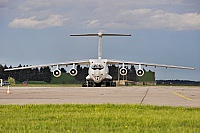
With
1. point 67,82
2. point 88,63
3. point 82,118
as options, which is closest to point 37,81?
point 67,82

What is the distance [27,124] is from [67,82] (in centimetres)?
7260

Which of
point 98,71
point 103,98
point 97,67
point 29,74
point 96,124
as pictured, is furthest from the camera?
point 29,74

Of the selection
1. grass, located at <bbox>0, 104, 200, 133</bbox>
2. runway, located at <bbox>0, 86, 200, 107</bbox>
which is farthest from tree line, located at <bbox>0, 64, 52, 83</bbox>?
grass, located at <bbox>0, 104, 200, 133</bbox>

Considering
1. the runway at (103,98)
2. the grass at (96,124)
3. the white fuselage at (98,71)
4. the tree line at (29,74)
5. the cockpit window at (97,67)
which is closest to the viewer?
the grass at (96,124)

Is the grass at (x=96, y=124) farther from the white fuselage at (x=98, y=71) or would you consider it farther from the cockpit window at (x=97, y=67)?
the cockpit window at (x=97, y=67)

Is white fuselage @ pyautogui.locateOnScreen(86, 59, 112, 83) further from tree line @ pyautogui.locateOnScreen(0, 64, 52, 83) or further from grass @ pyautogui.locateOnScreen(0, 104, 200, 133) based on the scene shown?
grass @ pyautogui.locateOnScreen(0, 104, 200, 133)

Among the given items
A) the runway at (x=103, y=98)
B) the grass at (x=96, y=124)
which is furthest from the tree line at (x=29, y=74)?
the grass at (x=96, y=124)

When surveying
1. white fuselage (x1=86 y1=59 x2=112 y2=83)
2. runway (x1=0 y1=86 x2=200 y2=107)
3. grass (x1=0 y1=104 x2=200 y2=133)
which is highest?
white fuselage (x1=86 y1=59 x2=112 y2=83)

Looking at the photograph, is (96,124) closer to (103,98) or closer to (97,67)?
(103,98)

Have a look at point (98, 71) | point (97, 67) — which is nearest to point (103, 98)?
point (98, 71)

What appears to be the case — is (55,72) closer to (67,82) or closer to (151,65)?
(151,65)

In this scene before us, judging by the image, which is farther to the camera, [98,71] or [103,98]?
[98,71]

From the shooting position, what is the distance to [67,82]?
275ft

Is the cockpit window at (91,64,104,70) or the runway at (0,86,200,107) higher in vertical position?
the cockpit window at (91,64,104,70)
